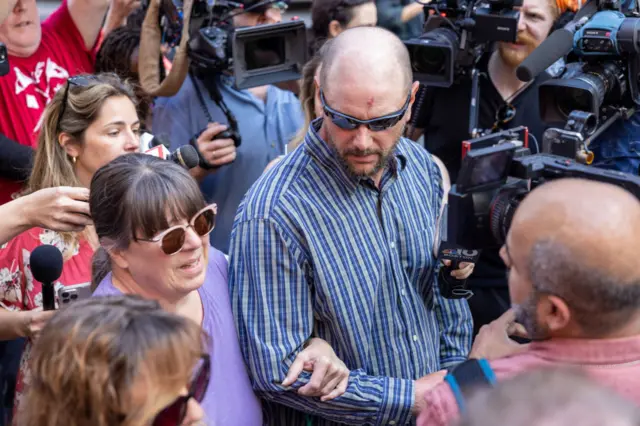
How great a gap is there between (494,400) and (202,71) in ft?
9.76

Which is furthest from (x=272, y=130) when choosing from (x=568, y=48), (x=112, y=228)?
(x=112, y=228)

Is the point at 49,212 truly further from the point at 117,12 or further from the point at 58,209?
the point at 117,12

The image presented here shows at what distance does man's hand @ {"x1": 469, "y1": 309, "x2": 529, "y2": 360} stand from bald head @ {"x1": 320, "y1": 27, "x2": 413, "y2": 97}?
→ 0.71 meters

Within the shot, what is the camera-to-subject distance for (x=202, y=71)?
13.3 feet

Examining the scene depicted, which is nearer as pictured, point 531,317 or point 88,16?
point 531,317

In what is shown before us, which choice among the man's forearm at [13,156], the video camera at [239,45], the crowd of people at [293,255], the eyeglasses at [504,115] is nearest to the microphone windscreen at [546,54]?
the crowd of people at [293,255]

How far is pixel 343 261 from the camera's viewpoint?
2.57 meters

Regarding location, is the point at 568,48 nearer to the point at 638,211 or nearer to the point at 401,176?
the point at 401,176

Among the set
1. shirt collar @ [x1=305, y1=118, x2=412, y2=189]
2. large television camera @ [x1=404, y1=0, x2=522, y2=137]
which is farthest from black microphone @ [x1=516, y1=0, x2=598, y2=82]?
shirt collar @ [x1=305, y1=118, x2=412, y2=189]

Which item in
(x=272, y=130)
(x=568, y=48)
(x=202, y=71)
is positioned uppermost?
(x=568, y=48)

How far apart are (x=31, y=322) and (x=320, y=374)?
0.89m

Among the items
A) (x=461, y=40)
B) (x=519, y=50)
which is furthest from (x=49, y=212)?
(x=519, y=50)

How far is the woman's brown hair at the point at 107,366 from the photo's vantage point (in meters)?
1.64

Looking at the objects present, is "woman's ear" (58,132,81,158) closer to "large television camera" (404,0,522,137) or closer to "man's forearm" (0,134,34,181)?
"man's forearm" (0,134,34,181)
